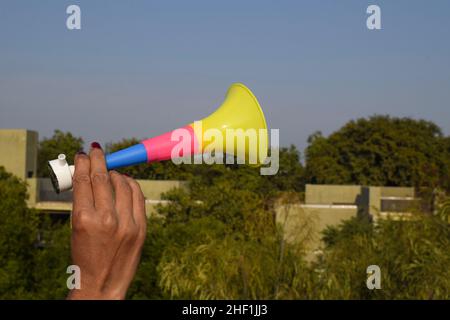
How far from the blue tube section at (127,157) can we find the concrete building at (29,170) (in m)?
33.6

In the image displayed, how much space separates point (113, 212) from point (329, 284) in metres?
15.3

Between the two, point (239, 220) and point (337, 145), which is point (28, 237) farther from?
point (337, 145)

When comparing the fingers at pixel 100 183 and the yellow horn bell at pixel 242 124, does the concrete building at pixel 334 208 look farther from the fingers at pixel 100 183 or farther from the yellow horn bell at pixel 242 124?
the fingers at pixel 100 183

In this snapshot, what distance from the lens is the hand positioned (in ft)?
5.51

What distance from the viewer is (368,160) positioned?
2136 inches

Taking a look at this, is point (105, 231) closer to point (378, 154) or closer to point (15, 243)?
point (15, 243)

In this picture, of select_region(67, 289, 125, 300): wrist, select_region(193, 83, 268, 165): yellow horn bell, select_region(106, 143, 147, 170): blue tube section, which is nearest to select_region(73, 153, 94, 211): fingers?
select_region(67, 289, 125, 300): wrist

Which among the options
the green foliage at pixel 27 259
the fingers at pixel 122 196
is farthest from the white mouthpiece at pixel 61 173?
the green foliage at pixel 27 259

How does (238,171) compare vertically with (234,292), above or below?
above

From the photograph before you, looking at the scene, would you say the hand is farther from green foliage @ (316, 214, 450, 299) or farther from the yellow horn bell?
green foliage @ (316, 214, 450, 299)

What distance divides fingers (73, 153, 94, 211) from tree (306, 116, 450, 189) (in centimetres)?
4997

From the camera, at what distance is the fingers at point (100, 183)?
1.69 meters
